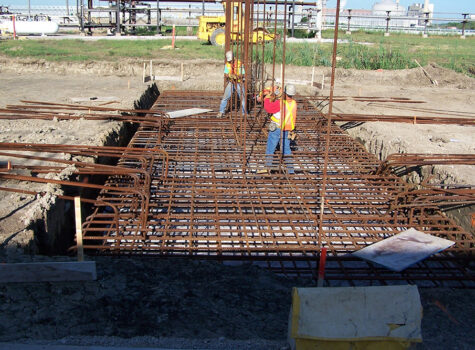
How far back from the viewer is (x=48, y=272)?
303 cm

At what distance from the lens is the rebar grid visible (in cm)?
429

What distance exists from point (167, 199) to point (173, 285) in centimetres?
210

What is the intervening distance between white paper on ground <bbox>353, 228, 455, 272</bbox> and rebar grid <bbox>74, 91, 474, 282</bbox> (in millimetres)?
195

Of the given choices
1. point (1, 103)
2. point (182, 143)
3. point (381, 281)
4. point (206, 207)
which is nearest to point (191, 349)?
point (381, 281)

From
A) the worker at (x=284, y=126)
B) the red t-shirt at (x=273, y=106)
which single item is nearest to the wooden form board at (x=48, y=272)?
the worker at (x=284, y=126)

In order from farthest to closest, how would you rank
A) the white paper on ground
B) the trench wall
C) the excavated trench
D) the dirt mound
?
the dirt mound
the trench wall
the excavated trench
the white paper on ground

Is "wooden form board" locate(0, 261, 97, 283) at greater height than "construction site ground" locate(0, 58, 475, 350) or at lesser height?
greater

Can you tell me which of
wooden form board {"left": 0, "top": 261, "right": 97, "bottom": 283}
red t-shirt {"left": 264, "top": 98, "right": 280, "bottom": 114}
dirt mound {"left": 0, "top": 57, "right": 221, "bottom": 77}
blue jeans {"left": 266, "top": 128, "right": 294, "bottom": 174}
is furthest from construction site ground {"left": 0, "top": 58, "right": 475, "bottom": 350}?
dirt mound {"left": 0, "top": 57, "right": 221, "bottom": 77}

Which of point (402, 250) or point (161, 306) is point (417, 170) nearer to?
point (402, 250)

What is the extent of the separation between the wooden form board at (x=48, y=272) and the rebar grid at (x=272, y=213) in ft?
3.14

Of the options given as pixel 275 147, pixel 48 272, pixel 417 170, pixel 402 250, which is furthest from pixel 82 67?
pixel 402 250

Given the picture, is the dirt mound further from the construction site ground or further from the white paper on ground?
the white paper on ground

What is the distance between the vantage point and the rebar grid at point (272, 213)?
4.29 meters

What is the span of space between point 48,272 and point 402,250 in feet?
8.81
